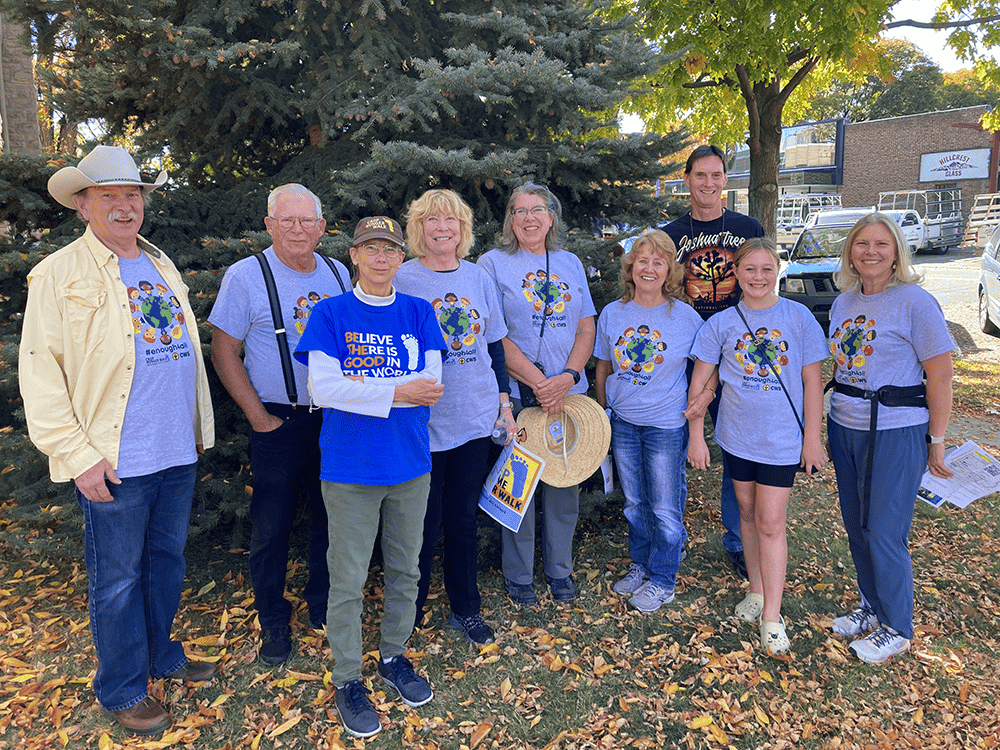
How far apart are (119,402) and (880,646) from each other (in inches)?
147

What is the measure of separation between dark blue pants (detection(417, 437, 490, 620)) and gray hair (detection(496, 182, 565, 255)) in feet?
3.54

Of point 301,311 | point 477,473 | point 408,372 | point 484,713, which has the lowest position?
point 484,713

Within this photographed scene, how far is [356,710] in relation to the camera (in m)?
2.92

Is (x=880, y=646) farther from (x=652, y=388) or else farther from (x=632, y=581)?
(x=652, y=388)

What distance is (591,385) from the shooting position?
15.9ft

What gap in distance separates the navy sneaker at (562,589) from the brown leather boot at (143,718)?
2.07m

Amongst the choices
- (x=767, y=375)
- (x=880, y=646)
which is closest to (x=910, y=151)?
(x=767, y=375)

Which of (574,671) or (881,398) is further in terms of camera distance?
(574,671)

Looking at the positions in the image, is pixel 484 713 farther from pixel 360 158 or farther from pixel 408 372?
pixel 360 158

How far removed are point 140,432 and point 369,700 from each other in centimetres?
155

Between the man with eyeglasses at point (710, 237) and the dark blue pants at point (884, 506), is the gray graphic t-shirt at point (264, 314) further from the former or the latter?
the dark blue pants at point (884, 506)

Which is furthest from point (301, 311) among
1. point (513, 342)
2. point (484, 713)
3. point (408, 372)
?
point (484, 713)

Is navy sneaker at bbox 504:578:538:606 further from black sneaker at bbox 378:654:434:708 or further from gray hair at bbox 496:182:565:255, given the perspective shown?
gray hair at bbox 496:182:565:255

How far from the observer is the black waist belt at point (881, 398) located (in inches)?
121
